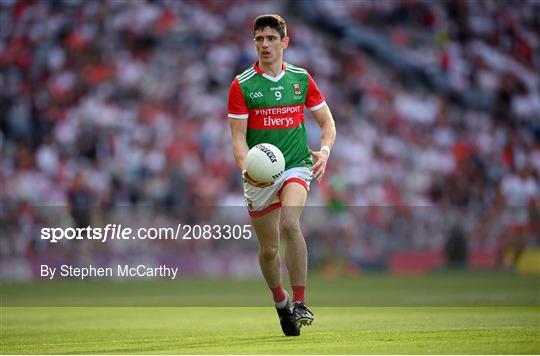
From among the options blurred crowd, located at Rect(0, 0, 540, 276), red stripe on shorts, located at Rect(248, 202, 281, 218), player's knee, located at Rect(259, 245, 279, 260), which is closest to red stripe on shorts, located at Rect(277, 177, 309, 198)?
red stripe on shorts, located at Rect(248, 202, 281, 218)

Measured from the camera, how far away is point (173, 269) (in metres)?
22.3

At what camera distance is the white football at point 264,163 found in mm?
10062

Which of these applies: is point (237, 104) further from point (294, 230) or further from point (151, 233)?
point (151, 233)

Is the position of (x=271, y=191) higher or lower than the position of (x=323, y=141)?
lower

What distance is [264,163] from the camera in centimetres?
1006

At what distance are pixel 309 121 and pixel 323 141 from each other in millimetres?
15983

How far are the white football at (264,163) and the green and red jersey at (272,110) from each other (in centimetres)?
32

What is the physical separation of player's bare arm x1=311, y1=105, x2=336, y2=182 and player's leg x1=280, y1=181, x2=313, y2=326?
0.23 meters

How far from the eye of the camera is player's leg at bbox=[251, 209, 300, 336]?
10453mm

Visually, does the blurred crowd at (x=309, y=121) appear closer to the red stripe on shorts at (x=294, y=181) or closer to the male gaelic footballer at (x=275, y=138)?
the male gaelic footballer at (x=275, y=138)

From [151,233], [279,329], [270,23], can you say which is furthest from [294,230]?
[151,233]

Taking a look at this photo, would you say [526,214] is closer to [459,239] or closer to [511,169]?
[459,239]

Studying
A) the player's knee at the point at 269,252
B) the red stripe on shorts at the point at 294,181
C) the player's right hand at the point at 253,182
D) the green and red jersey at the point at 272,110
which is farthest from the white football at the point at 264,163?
the player's knee at the point at 269,252

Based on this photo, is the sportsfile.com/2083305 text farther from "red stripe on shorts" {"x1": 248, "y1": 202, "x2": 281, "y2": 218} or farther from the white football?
the white football
